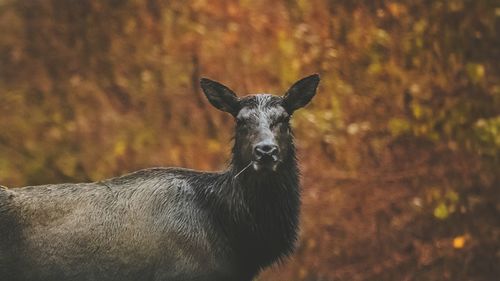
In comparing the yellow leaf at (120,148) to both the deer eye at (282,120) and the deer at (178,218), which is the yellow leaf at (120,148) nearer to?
the deer at (178,218)

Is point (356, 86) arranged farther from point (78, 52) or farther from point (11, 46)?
point (11, 46)

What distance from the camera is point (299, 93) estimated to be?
31.8 ft

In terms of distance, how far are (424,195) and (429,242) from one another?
0.67 metres

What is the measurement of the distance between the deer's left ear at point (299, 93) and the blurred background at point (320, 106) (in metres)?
5.37

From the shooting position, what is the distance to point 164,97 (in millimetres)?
15281

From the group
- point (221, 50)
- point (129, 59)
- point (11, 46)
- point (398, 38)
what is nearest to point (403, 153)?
point (398, 38)

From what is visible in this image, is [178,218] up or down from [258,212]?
up

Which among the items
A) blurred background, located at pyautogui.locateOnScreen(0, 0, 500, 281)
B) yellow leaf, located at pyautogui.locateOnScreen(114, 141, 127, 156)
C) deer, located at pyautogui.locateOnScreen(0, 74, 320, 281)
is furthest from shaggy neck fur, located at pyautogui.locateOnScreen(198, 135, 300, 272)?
yellow leaf, located at pyautogui.locateOnScreen(114, 141, 127, 156)

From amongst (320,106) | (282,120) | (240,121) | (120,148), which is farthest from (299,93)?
(120,148)

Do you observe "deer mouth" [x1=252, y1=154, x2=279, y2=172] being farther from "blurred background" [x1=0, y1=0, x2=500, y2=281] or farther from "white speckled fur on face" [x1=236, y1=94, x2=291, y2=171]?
"blurred background" [x1=0, y1=0, x2=500, y2=281]

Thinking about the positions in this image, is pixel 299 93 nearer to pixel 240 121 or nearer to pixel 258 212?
pixel 240 121

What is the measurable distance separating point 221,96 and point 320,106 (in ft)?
18.9

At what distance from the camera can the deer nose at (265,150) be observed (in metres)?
8.88

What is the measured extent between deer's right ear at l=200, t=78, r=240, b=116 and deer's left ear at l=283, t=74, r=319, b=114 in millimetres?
450
